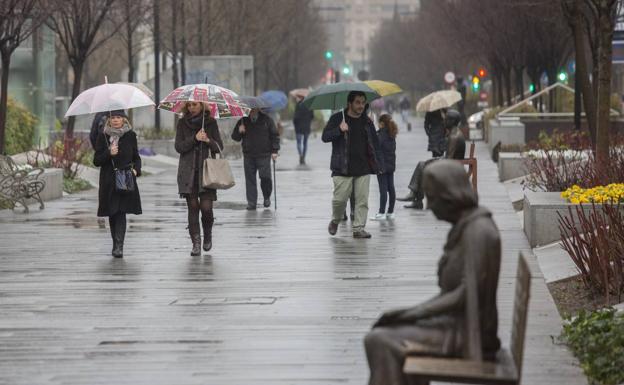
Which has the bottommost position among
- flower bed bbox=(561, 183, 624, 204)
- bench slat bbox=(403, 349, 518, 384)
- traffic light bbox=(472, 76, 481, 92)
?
bench slat bbox=(403, 349, 518, 384)

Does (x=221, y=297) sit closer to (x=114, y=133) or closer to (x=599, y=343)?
(x=114, y=133)

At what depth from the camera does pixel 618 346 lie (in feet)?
29.7

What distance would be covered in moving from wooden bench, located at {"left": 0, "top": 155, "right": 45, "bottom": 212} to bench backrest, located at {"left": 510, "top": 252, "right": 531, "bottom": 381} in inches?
641

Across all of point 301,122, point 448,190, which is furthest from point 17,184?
point 301,122

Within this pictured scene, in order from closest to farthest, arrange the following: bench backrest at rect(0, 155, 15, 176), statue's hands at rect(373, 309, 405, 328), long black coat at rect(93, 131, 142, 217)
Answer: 1. statue's hands at rect(373, 309, 405, 328)
2. long black coat at rect(93, 131, 142, 217)
3. bench backrest at rect(0, 155, 15, 176)

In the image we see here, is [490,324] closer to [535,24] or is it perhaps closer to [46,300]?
[46,300]

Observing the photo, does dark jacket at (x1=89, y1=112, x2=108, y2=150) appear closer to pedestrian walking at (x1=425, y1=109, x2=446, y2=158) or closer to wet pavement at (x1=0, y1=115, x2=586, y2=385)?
wet pavement at (x1=0, y1=115, x2=586, y2=385)

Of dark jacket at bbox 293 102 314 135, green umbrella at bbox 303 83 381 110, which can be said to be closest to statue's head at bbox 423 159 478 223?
green umbrella at bbox 303 83 381 110

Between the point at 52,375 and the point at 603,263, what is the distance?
436 centimetres

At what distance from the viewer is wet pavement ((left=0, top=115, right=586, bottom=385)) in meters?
9.50

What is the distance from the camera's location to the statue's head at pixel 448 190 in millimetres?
6543

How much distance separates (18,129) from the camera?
106 ft

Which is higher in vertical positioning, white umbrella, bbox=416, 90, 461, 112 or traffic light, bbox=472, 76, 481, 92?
traffic light, bbox=472, 76, 481, 92

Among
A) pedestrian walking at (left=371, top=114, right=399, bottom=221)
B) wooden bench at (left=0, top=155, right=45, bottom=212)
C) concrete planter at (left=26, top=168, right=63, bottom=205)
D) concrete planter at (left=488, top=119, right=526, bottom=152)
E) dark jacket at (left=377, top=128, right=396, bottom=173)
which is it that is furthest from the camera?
concrete planter at (left=488, top=119, right=526, bottom=152)
